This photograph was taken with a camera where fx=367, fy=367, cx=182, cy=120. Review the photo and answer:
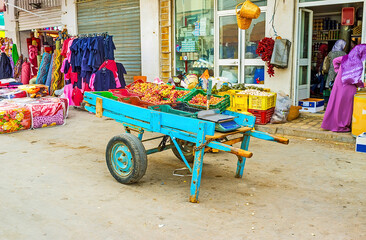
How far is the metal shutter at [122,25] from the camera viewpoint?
11672 millimetres

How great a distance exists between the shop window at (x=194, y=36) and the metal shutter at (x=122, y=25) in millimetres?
1603

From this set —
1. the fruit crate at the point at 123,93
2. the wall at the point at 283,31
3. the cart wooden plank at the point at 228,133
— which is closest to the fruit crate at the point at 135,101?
the fruit crate at the point at 123,93

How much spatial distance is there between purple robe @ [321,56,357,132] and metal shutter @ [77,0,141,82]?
6.49m

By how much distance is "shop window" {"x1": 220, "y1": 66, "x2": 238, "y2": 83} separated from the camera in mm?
9664

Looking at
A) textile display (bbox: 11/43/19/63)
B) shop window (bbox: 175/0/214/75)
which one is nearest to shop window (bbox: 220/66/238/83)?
shop window (bbox: 175/0/214/75)

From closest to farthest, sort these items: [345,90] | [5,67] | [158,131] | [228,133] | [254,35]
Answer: [228,133] → [158,131] → [345,90] → [254,35] → [5,67]

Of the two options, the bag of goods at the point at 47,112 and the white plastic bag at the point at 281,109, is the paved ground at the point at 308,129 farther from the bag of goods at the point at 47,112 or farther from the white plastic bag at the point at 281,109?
the bag of goods at the point at 47,112

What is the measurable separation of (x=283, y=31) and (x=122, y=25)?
5.60m

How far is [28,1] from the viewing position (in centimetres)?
1548

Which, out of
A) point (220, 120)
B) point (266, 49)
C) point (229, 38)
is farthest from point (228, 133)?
point (229, 38)

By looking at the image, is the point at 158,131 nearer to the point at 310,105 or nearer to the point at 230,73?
the point at 310,105

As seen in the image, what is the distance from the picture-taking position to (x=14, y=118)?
810cm

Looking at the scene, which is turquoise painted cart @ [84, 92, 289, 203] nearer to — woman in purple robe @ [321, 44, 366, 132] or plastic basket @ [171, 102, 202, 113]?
plastic basket @ [171, 102, 202, 113]

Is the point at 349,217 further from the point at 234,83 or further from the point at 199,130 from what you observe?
the point at 234,83
